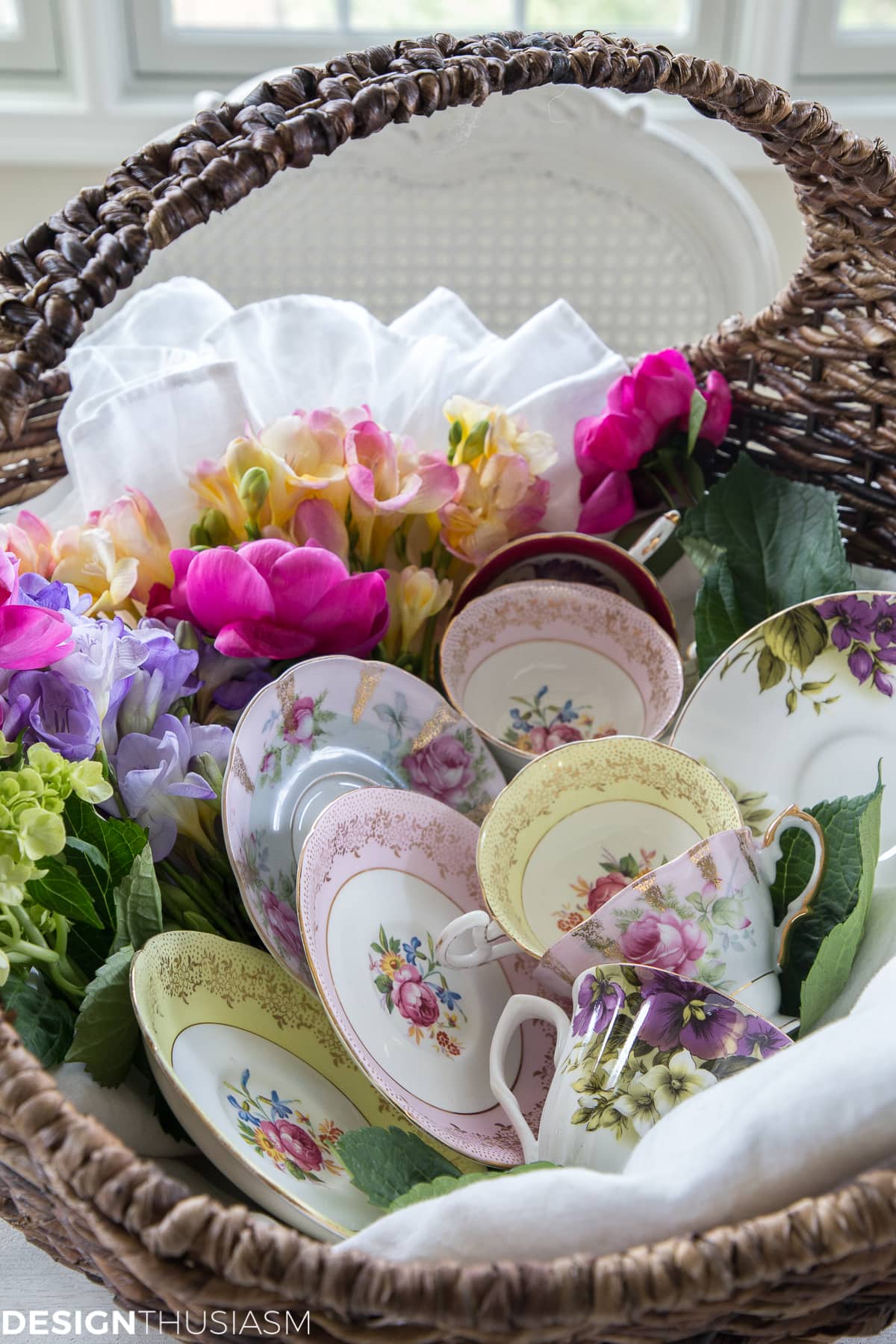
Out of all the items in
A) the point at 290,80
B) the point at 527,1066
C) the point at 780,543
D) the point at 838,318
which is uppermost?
the point at 290,80

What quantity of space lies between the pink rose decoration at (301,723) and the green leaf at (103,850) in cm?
11

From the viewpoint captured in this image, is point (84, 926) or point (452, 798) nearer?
point (84, 926)

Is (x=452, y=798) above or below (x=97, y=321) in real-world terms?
below

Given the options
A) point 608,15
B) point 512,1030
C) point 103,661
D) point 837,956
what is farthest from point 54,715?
point 608,15

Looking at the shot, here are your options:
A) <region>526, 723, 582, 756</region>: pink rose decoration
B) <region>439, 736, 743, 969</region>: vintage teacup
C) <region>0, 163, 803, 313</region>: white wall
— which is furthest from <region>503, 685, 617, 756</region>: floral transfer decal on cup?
<region>0, 163, 803, 313</region>: white wall

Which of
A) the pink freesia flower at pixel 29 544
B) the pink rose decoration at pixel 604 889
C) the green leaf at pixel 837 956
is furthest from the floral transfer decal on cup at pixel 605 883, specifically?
the pink freesia flower at pixel 29 544

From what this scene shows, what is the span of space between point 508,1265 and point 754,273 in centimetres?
116

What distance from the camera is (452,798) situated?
0.62 metres

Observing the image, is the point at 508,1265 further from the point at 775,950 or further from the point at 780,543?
the point at 780,543

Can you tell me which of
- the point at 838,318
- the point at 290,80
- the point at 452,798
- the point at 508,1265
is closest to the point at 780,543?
the point at 838,318

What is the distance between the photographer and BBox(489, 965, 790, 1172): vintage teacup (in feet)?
1.32

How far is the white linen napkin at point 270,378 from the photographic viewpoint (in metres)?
0.66

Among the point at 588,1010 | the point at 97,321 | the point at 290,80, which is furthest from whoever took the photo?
the point at 97,321

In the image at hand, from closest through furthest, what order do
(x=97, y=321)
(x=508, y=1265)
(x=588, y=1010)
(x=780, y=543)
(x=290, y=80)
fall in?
(x=508, y=1265)
(x=588, y=1010)
(x=290, y=80)
(x=780, y=543)
(x=97, y=321)
